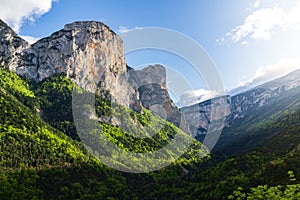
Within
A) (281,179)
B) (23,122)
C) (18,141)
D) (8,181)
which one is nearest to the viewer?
(281,179)

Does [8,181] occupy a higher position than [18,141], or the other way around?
[18,141]

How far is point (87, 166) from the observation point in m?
166

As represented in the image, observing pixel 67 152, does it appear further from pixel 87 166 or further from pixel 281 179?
pixel 281 179

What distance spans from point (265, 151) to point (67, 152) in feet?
355

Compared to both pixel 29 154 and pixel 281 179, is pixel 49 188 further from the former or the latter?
pixel 281 179

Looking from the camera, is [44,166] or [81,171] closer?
[44,166]

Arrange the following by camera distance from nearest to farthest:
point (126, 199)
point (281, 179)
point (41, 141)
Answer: point (281, 179) → point (126, 199) → point (41, 141)

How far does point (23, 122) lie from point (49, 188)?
66392 mm

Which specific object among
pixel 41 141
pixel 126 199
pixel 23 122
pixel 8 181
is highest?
pixel 23 122

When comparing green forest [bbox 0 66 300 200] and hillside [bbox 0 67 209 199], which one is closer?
green forest [bbox 0 66 300 200]

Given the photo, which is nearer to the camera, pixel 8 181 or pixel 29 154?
pixel 8 181

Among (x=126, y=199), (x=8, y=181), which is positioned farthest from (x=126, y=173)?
(x=8, y=181)

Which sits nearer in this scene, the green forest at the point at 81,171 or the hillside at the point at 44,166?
the green forest at the point at 81,171

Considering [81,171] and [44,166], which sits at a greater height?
[44,166]
